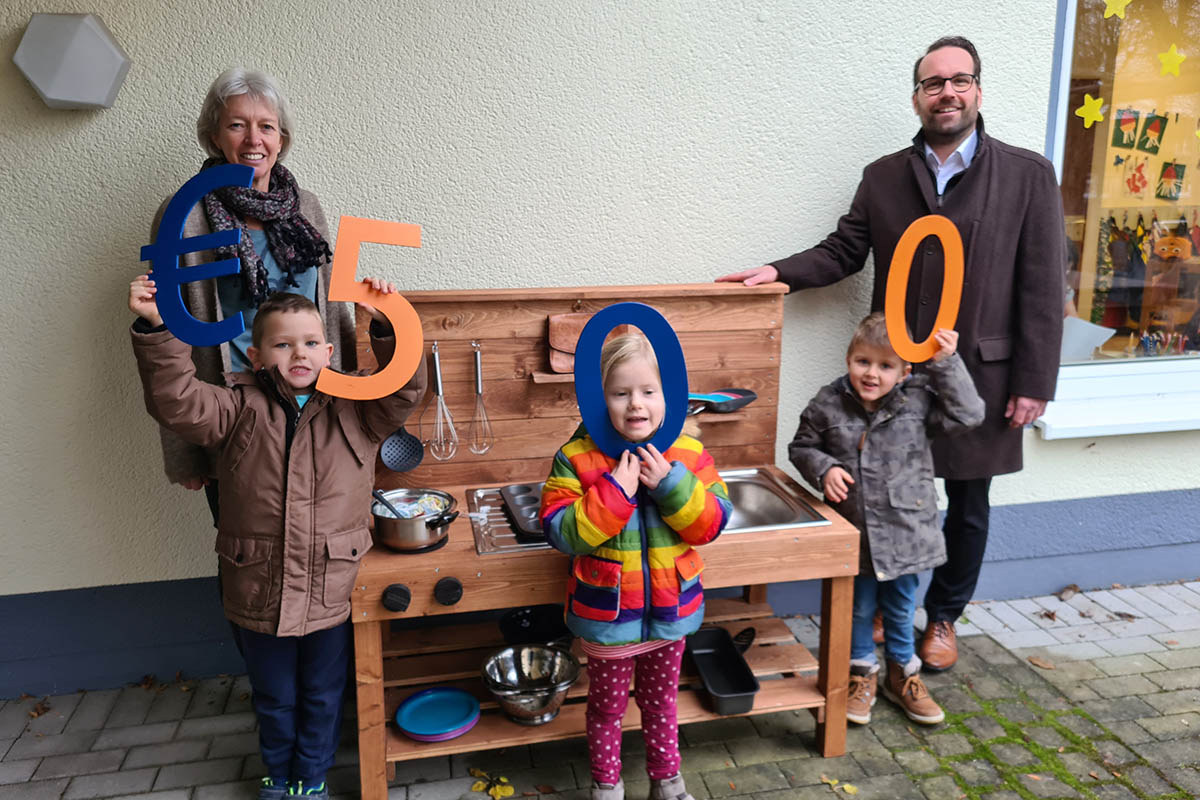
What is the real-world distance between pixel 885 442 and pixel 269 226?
6.22 feet

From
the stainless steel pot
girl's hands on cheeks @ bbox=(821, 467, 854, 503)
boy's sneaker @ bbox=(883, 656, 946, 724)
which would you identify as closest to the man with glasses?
girl's hands on cheeks @ bbox=(821, 467, 854, 503)

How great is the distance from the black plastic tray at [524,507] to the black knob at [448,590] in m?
0.27

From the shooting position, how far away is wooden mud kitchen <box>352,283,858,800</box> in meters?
2.42

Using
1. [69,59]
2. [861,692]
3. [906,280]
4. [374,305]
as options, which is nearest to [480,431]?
[374,305]

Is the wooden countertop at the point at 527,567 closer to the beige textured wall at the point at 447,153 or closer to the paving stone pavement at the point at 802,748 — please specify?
the paving stone pavement at the point at 802,748

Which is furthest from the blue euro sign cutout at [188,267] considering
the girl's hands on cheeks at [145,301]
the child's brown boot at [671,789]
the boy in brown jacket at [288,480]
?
the child's brown boot at [671,789]

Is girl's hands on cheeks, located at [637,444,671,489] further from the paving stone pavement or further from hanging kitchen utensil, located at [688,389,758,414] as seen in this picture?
the paving stone pavement

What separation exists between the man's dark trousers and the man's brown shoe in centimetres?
3

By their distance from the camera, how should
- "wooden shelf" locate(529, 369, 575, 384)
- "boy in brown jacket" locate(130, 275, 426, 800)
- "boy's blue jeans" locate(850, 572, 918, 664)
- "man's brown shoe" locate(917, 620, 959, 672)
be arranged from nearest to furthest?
"boy in brown jacket" locate(130, 275, 426, 800), "wooden shelf" locate(529, 369, 575, 384), "boy's blue jeans" locate(850, 572, 918, 664), "man's brown shoe" locate(917, 620, 959, 672)

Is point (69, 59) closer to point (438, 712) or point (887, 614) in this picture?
point (438, 712)

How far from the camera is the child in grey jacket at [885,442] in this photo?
8.89 feet

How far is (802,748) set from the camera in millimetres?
2799

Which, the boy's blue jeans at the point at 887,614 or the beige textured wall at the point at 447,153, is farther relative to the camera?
the boy's blue jeans at the point at 887,614

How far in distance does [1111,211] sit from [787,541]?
2.29 metres
